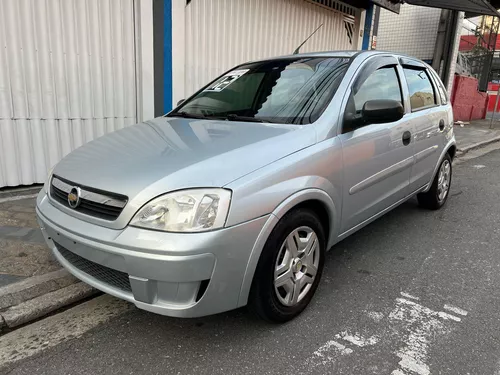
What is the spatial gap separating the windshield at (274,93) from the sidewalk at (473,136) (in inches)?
287

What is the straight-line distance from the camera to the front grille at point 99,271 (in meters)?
2.12

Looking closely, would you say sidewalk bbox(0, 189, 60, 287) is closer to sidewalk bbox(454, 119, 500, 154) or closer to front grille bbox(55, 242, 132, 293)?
front grille bbox(55, 242, 132, 293)

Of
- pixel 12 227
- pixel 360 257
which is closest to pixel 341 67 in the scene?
pixel 360 257

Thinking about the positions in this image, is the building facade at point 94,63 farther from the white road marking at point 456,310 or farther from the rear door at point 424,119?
the white road marking at point 456,310

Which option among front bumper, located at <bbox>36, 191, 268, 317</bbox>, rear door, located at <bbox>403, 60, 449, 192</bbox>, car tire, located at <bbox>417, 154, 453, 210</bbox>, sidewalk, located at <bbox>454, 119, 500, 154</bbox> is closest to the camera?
front bumper, located at <bbox>36, 191, 268, 317</bbox>

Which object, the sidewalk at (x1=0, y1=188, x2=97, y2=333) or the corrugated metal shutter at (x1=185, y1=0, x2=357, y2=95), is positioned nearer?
the sidewalk at (x1=0, y1=188, x2=97, y2=333)

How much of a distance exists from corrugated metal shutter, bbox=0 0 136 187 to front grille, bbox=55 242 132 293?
276 cm

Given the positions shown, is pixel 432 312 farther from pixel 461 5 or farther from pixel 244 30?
pixel 461 5

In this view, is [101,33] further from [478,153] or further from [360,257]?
[478,153]

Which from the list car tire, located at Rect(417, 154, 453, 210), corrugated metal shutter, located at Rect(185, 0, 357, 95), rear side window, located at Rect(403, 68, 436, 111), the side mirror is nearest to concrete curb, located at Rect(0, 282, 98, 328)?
the side mirror

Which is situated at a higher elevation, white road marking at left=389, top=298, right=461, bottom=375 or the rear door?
the rear door

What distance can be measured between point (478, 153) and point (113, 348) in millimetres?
9538

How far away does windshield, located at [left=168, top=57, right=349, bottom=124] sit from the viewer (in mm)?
2820

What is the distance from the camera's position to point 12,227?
12.2 ft
